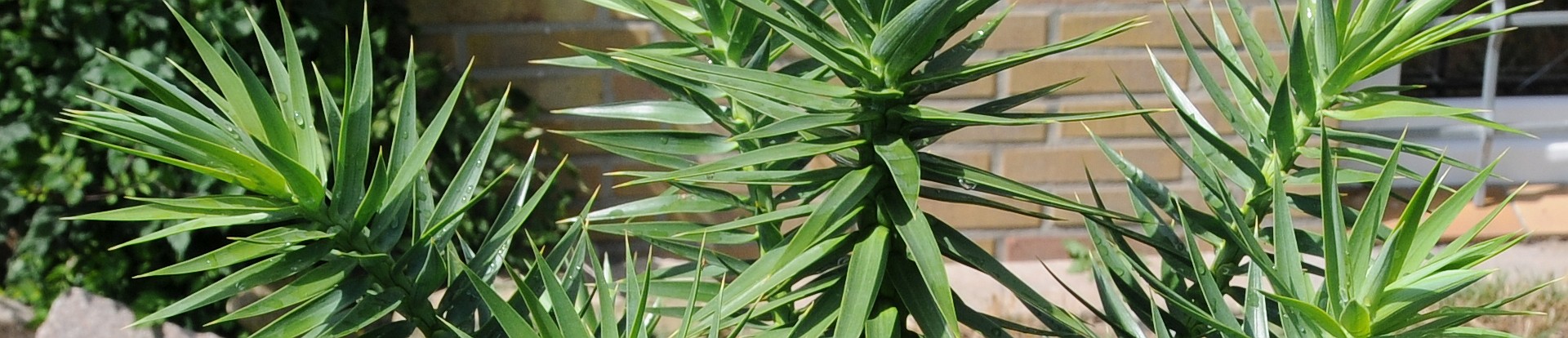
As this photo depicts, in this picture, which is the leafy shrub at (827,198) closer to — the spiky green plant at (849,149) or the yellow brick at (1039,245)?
the spiky green plant at (849,149)

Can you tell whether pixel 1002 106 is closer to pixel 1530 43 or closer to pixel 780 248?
pixel 780 248

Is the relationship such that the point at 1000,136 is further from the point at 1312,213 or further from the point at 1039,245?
the point at 1312,213

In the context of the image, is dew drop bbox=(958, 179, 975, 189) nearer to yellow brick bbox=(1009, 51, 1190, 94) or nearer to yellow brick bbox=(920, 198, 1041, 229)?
yellow brick bbox=(1009, 51, 1190, 94)

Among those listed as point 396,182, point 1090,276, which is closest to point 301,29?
point 396,182

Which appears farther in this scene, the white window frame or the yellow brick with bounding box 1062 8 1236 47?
the white window frame

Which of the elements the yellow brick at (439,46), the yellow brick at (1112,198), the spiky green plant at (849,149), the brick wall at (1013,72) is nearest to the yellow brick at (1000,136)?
the brick wall at (1013,72)

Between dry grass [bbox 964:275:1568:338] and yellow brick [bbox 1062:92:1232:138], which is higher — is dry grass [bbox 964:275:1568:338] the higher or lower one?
the lower one

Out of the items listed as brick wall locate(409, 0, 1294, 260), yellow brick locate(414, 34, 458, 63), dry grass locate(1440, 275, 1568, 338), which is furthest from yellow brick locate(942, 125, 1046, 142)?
yellow brick locate(414, 34, 458, 63)
